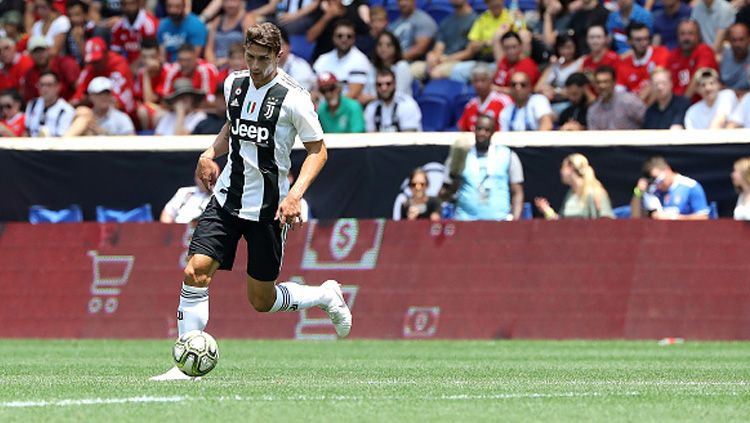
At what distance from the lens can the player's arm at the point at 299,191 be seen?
9922mm

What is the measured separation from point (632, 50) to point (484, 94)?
6.46 feet

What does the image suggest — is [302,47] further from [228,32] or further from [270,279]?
[270,279]

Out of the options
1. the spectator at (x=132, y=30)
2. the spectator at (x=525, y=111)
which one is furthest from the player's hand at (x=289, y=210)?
the spectator at (x=132, y=30)

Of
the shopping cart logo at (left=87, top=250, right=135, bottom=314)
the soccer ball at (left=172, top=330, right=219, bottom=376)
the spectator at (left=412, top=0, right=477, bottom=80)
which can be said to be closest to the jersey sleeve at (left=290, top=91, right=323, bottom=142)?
the soccer ball at (left=172, top=330, right=219, bottom=376)

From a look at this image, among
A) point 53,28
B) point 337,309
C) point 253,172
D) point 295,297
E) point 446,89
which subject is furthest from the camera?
point 53,28

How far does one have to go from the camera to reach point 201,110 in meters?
20.4

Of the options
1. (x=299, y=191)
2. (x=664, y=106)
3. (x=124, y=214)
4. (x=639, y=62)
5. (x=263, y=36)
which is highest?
(x=263, y=36)

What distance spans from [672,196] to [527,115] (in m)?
2.59

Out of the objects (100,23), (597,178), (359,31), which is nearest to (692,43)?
(597,178)

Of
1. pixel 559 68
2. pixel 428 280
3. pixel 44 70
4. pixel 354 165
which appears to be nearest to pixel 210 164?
pixel 428 280

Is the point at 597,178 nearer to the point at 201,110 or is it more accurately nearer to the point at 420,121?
the point at 420,121

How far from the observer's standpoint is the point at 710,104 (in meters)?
18.0

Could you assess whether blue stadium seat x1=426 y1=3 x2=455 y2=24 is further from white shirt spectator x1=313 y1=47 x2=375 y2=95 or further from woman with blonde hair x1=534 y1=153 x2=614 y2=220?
woman with blonde hair x1=534 y1=153 x2=614 y2=220

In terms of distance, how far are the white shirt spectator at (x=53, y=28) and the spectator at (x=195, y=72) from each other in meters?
3.00
